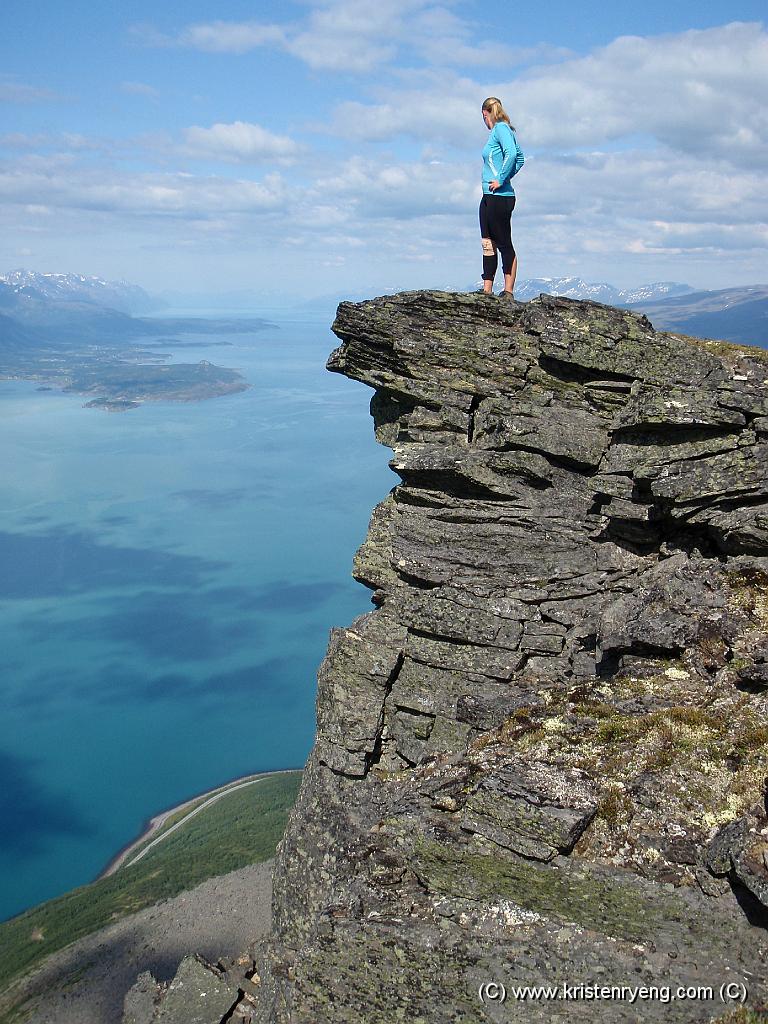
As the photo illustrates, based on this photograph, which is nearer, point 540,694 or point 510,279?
point 540,694

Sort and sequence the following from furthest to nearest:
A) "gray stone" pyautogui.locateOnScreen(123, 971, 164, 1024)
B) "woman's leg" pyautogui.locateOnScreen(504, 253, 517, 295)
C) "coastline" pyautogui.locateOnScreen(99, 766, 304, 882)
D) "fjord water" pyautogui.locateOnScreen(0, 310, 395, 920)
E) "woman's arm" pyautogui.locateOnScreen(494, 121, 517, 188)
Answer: "fjord water" pyautogui.locateOnScreen(0, 310, 395, 920) < "coastline" pyautogui.locateOnScreen(99, 766, 304, 882) < "gray stone" pyautogui.locateOnScreen(123, 971, 164, 1024) < "woman's leg" pyautogui.locateOnScreen(504, 253, 517, 295) < "woman's arm" pyautogui.locateOnScreen(494, 121, 517, 188)

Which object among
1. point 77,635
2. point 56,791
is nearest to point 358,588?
point 77,635

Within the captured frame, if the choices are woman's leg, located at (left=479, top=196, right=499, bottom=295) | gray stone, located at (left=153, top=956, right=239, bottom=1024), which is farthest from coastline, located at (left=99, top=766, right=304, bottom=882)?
woman's leg, located at (left=479, top=196, right=499, bottom=295)

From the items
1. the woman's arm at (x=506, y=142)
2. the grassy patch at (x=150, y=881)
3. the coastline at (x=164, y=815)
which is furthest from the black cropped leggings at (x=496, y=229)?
the coastline at (x=164, y=815)

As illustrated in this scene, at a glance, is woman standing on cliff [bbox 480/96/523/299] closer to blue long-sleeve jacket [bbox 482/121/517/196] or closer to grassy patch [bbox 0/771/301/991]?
blue long-sleeve jacket [bbox 482/121/517/196]

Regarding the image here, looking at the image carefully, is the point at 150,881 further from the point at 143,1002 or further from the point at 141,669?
the point at 141,669

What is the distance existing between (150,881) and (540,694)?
226ft

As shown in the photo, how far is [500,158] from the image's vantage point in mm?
19281

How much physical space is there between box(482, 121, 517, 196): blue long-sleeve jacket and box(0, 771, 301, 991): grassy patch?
6539 centimetres

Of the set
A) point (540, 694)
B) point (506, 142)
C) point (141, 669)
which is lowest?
point (141, 669)

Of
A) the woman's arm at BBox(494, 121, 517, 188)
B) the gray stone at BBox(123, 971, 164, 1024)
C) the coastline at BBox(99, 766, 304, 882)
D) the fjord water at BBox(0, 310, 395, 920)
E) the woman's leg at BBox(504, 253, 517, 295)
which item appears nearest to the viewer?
the woman's arm at BBox(494, 121, 517, 188)

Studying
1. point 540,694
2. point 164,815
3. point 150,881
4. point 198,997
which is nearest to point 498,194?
point 540,694

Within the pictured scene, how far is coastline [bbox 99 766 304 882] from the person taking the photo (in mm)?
96250

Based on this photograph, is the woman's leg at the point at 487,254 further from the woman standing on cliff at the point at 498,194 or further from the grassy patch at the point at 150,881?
the grassy patch at the point at 150,881
